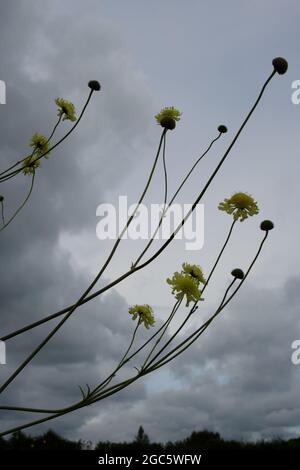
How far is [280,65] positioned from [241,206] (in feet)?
3.09

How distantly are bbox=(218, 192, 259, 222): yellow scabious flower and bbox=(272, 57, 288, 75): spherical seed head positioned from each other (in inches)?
30.8

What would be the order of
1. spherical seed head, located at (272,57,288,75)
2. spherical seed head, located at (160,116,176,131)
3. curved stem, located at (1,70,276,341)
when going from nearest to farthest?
1. curved stem, located at (1,70,276,341)
2. spherical seed head, located at (272,57,288,75)
3. spherical seed head, located at (160,116,176,131)

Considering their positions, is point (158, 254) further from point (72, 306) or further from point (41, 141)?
point (41, 141)

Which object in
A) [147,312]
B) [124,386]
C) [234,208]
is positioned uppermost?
[234,208]

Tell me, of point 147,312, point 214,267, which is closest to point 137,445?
point 147,312

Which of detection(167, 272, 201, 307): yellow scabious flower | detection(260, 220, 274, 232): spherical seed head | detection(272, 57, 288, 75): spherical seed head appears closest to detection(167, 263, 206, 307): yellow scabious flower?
detection(167, 272, 201, 307): yellow scabious flower

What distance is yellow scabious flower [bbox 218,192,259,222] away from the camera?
10.2 feet

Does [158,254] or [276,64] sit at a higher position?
[276,64]

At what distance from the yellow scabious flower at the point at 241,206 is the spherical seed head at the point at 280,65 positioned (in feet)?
2.57

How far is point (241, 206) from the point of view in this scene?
3.19 meters

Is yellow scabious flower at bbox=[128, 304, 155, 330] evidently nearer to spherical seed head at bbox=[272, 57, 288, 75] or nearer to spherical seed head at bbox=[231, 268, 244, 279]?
spherical seed head at bbox=[231, 268, 244, 279]

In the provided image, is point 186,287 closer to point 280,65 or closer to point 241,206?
point 241,206

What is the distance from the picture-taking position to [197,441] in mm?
19094
